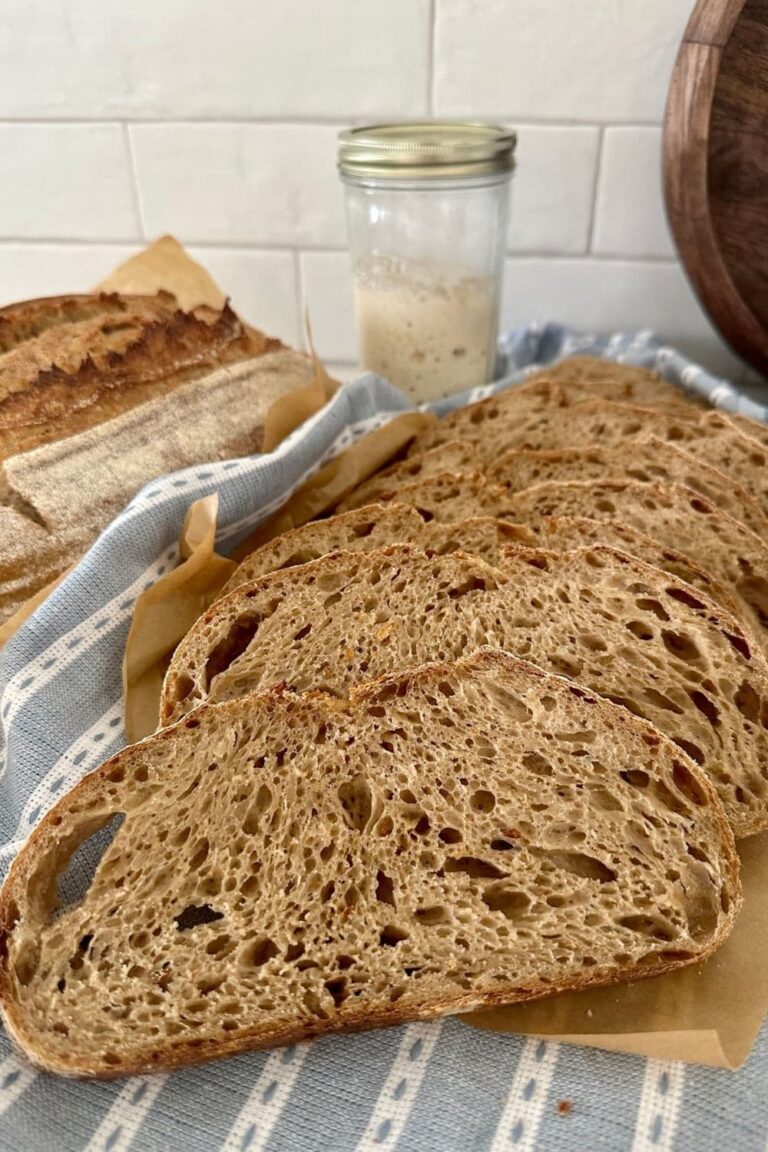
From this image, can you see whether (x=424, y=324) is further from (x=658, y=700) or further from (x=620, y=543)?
→ (x=658, y=700)

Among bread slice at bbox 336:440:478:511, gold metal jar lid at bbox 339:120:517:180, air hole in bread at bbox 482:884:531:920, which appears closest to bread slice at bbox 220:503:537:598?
bread slice at bbox 336:440:478:511

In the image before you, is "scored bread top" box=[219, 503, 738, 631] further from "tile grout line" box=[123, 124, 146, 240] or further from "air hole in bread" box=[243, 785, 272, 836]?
"tile grout line" box=[123, 124, 146, 240]

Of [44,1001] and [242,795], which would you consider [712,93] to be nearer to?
[242,795]

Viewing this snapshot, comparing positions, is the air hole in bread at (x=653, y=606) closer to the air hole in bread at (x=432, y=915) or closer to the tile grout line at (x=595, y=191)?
the air hole in bread at (x=432, y=915)

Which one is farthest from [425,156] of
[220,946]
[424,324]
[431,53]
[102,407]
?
[220,946]

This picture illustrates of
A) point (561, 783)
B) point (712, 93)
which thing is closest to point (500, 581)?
point (561, 783)

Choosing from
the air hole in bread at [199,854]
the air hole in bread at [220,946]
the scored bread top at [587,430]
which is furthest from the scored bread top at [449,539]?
the air hole in bread at [220,946]
